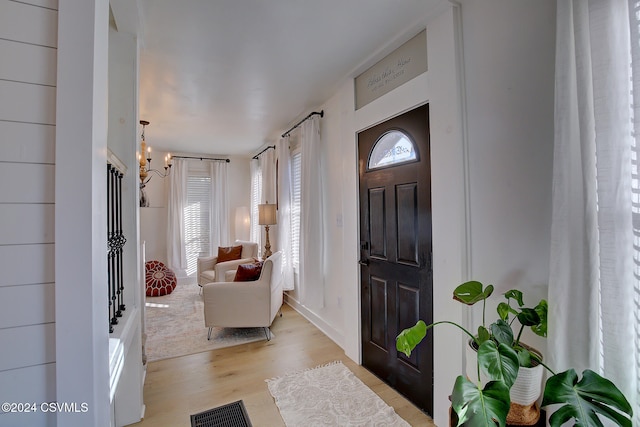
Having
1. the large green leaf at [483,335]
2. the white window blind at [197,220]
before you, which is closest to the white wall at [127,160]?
the large green leaf at [483,335]

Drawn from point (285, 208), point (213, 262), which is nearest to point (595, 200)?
point (285, 208)

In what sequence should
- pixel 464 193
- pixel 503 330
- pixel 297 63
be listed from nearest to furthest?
pixel 503 330
pixel 464 193
pixel 297 63

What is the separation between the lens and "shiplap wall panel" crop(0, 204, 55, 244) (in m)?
0.79

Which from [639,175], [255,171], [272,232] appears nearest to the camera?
[639,175]

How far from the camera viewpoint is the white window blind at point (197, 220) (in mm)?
5641

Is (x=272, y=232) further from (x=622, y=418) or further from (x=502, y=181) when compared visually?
(x=622, y=418)

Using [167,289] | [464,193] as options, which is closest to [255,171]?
[167,289]

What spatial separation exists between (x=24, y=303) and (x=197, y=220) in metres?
5.22

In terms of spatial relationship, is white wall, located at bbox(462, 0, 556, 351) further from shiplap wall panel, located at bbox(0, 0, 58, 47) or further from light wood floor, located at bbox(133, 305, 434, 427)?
shiplap wall panel, located at bbox(0, 0, 58, 47)

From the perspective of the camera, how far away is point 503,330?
1.14 m

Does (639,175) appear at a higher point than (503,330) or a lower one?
higher

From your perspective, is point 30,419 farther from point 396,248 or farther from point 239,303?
point 239,303

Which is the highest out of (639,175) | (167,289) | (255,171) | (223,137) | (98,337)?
(223,137)

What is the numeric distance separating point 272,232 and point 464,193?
12.0 feet
